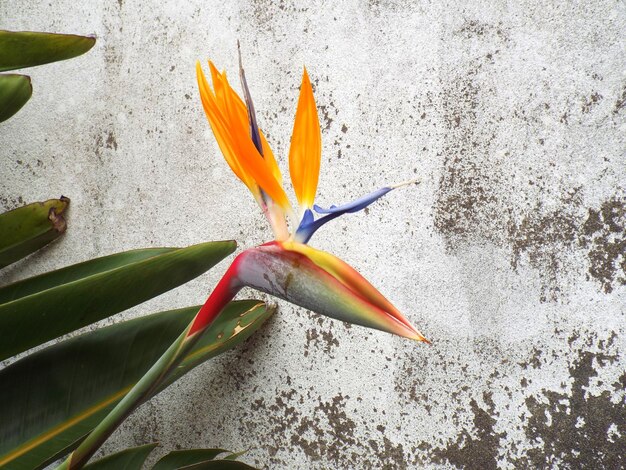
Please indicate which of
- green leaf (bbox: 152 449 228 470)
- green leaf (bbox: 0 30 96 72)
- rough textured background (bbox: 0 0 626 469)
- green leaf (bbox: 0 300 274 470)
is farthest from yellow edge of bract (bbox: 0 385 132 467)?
green leaf (bbox: 0 30 96 72)

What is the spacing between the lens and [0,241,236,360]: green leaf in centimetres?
62

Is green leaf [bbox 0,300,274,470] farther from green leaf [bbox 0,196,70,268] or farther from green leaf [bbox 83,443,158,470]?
green leaf [bbox 0,196,70,268]

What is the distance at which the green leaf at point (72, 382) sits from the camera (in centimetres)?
70

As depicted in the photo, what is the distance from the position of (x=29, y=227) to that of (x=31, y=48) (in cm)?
48

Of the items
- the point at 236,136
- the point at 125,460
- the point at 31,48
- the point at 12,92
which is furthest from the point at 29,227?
the point at 236,136

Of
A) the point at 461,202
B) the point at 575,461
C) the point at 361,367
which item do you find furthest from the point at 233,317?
the point at 575,461

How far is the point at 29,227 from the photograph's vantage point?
1171 mm

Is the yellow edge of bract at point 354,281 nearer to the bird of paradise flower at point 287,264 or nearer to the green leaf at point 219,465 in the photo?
the bird of paradise flower at point 287,264

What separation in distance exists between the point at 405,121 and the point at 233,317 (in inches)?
15.0

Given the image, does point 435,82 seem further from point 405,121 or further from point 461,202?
point 461,202

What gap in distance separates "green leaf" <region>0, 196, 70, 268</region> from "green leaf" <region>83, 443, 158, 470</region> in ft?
1.78

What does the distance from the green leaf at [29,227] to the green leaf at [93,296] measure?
51cm

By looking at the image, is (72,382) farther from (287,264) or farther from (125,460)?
(287,264)

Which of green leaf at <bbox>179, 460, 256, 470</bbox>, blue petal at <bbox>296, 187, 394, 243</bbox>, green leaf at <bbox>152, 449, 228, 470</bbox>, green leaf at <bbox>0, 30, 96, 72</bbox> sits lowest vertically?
green leaf at <bbox>152, 449, 228, 470</bbox>
